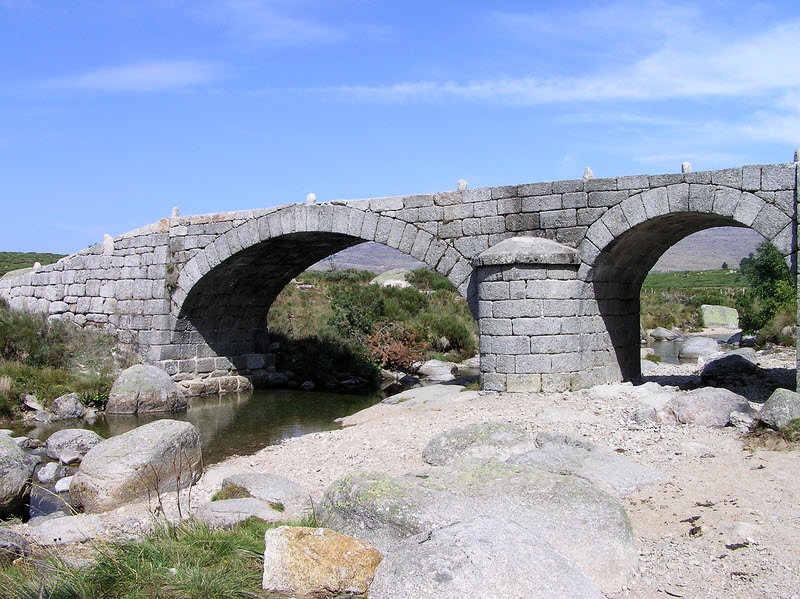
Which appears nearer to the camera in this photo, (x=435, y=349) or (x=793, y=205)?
(x=793, y=205)

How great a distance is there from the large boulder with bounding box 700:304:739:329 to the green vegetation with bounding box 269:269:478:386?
1294 centimetres

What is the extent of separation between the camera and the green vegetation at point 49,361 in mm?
12664

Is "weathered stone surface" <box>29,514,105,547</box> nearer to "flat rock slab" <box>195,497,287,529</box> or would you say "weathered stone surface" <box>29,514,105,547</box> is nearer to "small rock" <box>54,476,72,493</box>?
"flat rock slab" <box>195,497,287,529</box>

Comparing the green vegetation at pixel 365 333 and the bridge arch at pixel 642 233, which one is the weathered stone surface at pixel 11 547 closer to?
the bridge arch at pixel 642 233

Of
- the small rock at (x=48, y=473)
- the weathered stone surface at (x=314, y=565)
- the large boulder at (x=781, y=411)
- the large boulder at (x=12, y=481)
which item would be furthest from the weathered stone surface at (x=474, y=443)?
the small rock at (x=48, y=473)

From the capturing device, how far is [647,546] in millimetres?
4387

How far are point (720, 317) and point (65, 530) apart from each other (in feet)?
100

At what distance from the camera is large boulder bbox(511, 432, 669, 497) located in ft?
18.1

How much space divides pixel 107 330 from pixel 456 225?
28.6ft

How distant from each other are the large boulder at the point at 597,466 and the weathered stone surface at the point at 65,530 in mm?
3468

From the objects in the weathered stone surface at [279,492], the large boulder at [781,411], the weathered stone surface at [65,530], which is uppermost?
the large boulder at [781,411]

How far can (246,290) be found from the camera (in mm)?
15844

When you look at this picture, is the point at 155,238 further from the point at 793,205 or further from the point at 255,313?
the point at 793,205

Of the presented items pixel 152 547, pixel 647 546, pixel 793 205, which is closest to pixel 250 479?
pixel 152 547
